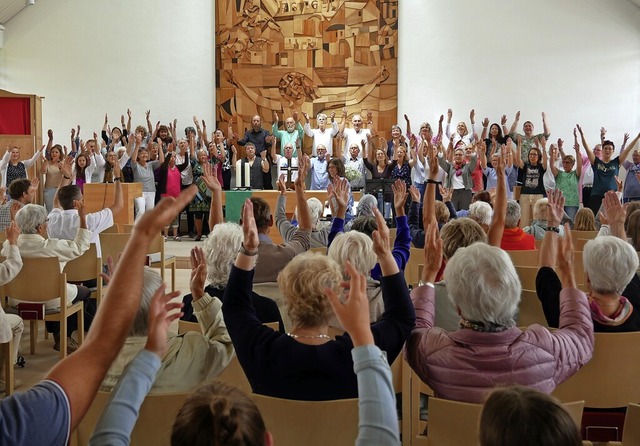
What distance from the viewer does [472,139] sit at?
40.9ft

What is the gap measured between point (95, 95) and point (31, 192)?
353 inches

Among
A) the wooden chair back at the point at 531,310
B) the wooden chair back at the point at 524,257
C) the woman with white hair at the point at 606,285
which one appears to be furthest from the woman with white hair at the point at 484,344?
the wooden chair back at the point at 524,257

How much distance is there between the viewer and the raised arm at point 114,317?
129cm

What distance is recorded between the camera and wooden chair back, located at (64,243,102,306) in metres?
5.06

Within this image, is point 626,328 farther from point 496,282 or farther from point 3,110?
point 3,110

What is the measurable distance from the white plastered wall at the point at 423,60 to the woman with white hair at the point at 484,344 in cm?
1129

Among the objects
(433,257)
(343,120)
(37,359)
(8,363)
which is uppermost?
(343,120)

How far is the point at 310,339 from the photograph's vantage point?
7.03ft

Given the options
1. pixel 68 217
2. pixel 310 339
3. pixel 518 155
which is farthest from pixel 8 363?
pixel 518 155

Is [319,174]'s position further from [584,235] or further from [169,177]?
[584,235]

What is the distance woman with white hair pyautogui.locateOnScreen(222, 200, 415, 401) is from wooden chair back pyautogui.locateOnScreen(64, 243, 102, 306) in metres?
3.15

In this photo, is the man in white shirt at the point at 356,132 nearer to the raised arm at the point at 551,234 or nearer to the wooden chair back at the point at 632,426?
the raised arm at the point at 551,234

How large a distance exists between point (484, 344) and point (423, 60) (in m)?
11.9

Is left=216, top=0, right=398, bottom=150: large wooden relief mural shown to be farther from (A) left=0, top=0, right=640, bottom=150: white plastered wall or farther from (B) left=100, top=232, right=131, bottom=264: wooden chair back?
(B) left=100, top=232, right=131, bottom=264: wooden chair back
